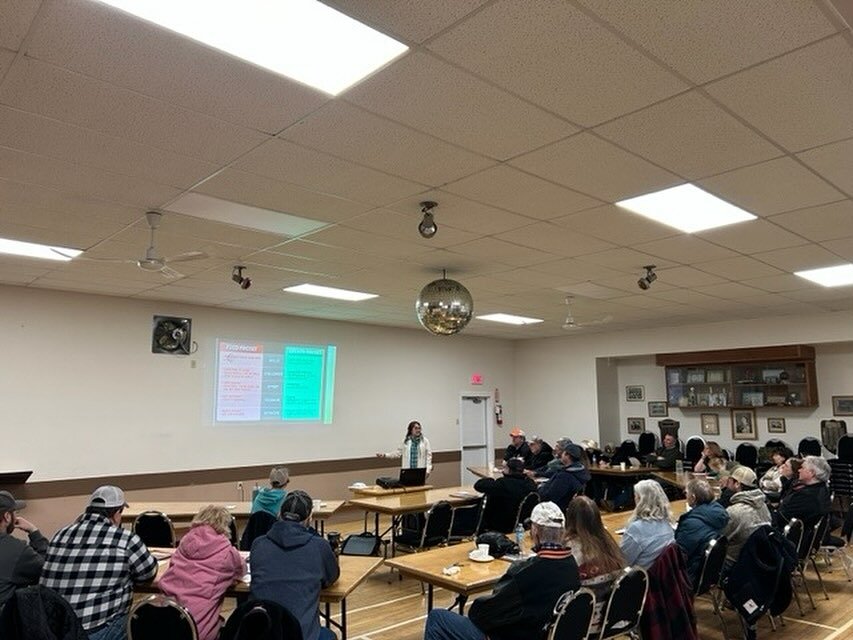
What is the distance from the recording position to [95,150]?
9.82ft

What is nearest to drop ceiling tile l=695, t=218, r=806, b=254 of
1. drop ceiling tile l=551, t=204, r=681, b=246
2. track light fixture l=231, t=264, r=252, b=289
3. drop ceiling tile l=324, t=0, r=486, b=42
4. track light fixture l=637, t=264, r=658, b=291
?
drop ceiling tile l=551, t=204, r=681, b=246

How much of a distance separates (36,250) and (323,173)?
3.21 m

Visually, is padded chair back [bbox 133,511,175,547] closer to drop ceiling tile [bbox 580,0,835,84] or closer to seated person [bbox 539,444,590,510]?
seated person [bbox 539,444,590,510]

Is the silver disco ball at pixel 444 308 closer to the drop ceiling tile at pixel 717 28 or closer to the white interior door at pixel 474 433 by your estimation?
the drop ceiling tile at pixel 717 28

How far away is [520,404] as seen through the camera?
1174cm

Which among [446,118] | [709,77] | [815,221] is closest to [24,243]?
[446,118]

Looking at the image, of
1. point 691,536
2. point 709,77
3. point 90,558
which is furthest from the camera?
point 691,536

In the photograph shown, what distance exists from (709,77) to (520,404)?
9.80 metres

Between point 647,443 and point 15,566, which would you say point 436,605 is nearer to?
point 15,566

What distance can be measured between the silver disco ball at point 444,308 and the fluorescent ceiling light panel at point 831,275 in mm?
3464

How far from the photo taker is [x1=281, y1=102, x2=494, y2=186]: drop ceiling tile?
2.67m

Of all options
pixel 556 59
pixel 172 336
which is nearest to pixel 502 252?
pixel 556 59

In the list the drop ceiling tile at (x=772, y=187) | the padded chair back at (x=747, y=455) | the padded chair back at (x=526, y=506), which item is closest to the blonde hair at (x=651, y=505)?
the drop ceiling tile at (x=772, y=187)

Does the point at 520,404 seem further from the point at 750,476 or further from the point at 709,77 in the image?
the point at 709,77
